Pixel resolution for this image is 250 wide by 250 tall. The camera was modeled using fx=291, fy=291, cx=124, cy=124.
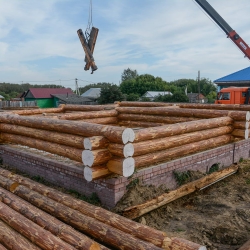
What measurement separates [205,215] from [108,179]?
5.14 ft

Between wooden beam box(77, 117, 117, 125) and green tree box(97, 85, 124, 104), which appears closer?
wooden beam box(77, 117, 117, 125)

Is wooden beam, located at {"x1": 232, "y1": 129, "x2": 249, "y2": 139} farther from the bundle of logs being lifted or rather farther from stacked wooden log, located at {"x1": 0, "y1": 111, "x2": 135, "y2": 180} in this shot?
stacked wooden log, located at {"x1": 0, "y1": 111, "x2": 135, "y2": 180}

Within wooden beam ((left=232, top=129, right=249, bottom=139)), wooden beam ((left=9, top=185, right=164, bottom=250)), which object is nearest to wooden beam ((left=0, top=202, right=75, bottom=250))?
wooden beam ((left=9, top=185, right=164, bottom=250))

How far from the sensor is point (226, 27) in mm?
16875

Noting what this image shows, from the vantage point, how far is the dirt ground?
3719mm

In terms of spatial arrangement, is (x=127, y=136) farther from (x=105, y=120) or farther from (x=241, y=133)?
(x=105, y=120)

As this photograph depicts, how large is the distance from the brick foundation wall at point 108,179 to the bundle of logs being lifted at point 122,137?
0.48 ft

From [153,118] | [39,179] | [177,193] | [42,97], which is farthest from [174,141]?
[42,97]

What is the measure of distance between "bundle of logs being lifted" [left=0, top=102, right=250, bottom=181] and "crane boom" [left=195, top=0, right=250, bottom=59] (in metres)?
9.92

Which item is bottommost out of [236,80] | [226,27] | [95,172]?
[95,172]

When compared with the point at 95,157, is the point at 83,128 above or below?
above

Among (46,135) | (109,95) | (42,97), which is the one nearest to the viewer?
(46,135)

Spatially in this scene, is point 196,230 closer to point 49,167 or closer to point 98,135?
point 98,135

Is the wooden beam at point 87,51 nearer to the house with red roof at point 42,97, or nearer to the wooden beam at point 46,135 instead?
the wooden beam at point 46,135
